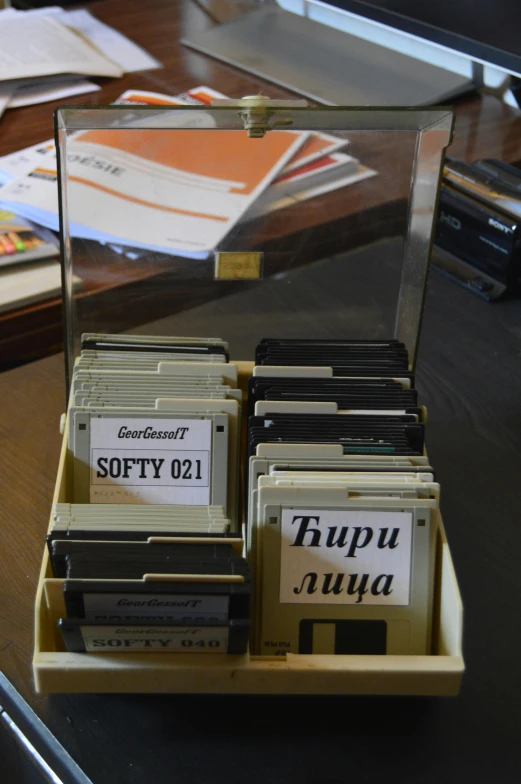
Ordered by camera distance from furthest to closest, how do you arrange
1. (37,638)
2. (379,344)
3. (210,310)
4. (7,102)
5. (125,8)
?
(125,8) < (7,102) < (210,310) < (379,344) < (37,638)

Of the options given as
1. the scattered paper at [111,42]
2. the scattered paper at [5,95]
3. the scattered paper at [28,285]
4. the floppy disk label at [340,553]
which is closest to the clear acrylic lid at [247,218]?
the scattered paper at [28,285]

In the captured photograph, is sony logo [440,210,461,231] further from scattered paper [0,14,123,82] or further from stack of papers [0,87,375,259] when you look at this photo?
scattered paper [0,14,123,82]

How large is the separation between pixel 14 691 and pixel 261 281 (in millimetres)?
619

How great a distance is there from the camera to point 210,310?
4.20 feet

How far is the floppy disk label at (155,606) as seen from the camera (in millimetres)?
699

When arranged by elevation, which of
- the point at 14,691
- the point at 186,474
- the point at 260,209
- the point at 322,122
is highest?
the point at 322,122

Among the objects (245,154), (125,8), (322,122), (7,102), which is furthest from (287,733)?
(125,8)

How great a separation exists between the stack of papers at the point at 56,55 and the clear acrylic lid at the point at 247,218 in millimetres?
839

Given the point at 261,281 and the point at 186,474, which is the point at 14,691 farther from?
the point at 261,281

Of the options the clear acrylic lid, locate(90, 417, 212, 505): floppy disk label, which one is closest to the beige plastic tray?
locate(90, 417, 212, 505): floppy disk label

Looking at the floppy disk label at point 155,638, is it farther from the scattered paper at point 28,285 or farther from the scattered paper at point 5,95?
the scattered paper at point 5,95

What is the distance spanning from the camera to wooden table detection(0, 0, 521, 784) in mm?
741

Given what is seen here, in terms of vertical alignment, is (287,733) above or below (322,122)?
below

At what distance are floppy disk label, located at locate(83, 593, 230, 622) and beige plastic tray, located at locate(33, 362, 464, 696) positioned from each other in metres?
0.04
